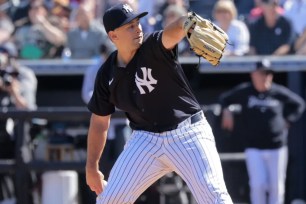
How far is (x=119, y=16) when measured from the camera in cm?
492

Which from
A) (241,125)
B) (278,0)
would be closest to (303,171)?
(241,125)

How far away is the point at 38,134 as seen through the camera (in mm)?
9086

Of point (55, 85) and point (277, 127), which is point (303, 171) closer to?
point (277, 127)

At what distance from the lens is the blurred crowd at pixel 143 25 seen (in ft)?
30.6

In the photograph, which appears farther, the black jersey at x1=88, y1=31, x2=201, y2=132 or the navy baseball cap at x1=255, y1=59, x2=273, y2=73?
the navy baseball cap at x1=255, y1=59, x2=273, y2=73

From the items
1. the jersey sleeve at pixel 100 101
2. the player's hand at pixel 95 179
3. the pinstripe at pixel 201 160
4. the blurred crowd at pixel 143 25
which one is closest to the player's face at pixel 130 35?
the jersey sleeve at pixel 100 101

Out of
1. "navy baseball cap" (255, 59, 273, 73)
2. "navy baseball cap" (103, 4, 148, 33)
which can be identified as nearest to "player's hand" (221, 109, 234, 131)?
"navy baseball cap" (255, 59, 273, 73)

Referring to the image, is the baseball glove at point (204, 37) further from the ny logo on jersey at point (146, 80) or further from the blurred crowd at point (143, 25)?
the blurred crowd at point (143, 25)

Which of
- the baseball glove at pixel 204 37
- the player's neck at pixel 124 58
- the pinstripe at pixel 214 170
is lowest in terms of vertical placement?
the pinstripe at pixel 214 170

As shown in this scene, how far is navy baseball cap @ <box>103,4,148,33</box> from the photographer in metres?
4.89

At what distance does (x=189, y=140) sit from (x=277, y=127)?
11.8ft

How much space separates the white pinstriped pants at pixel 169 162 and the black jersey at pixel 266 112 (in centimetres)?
342

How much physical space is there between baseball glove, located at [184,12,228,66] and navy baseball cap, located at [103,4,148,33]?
18.0 inches

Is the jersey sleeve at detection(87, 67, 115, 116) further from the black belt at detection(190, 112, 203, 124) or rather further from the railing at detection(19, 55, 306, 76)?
the railing at detection(19, 55, 306, 76)
